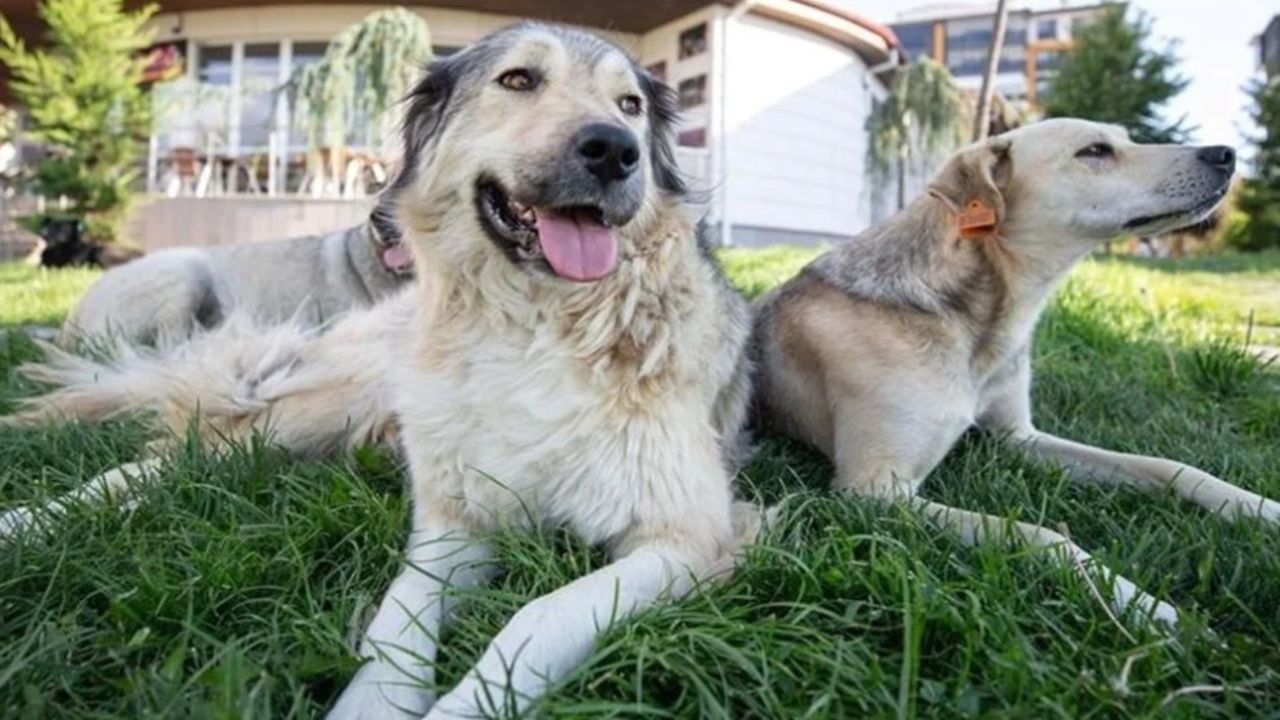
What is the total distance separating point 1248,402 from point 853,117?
17.5 m

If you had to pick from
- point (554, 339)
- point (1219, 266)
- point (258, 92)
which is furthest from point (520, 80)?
point (258, 92)

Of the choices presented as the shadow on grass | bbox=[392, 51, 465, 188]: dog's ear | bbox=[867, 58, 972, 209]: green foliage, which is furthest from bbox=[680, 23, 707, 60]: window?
bbox=[392, 51, 465, 188]: dog's ear

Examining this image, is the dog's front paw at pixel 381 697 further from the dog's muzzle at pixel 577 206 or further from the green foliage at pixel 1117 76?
the green foliage at pixel 1117 76

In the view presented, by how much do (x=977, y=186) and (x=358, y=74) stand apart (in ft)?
40.9

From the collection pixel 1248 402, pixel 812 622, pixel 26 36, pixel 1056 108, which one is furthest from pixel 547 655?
pixel 1056 108

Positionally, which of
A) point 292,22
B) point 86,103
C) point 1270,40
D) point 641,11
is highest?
point 1270,40

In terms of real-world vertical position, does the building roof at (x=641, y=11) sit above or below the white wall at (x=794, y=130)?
above

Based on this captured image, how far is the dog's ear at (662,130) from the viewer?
8.25 ft

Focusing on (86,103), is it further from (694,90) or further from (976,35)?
(976,35)

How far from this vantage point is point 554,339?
2211mm

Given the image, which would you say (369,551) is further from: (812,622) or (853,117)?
(853,117)

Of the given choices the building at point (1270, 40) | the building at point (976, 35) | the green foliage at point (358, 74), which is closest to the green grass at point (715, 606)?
the green foliage at point (358, 74)

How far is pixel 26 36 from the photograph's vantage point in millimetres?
19750

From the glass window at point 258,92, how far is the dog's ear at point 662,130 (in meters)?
15.7
